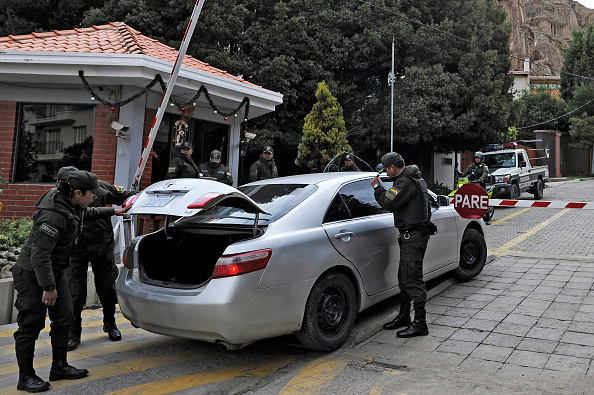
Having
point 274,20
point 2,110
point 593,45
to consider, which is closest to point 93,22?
point 274,20

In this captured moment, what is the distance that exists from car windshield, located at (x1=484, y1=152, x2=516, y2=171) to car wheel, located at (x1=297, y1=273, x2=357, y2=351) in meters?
15.1

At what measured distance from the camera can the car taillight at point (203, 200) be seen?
3.36 metres

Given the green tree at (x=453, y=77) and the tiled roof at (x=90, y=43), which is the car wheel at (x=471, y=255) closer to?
the tiled roof at (x=90, y=43)

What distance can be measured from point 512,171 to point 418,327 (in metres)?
14.2

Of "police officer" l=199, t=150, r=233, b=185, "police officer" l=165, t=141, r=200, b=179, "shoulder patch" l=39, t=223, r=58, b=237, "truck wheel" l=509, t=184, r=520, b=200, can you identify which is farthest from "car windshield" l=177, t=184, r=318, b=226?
"truck wheel" l=509, t=184, r=520, b=200

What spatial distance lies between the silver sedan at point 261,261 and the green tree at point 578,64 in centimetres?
3876

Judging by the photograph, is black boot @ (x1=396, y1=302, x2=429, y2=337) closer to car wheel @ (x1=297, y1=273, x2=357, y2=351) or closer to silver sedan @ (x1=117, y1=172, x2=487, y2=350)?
silver sedan @ (x1=117, y1=172, x2=487, y2=350)

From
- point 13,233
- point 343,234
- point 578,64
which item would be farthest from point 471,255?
point 578,64

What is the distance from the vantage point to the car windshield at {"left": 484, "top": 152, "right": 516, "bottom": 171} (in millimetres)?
17547

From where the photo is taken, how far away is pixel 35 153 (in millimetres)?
8570

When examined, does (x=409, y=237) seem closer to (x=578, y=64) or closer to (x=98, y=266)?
(x=98, y=266)

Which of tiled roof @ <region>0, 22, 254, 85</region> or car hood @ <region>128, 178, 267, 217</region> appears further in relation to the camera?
tiled roof @ <region>0, 22, 254, 85</region>

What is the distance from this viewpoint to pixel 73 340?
4465 mm

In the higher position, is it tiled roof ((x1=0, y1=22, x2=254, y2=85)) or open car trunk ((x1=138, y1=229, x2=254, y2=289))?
tiled roof ((x1=0, y1=22, x2=254, y2=85))
